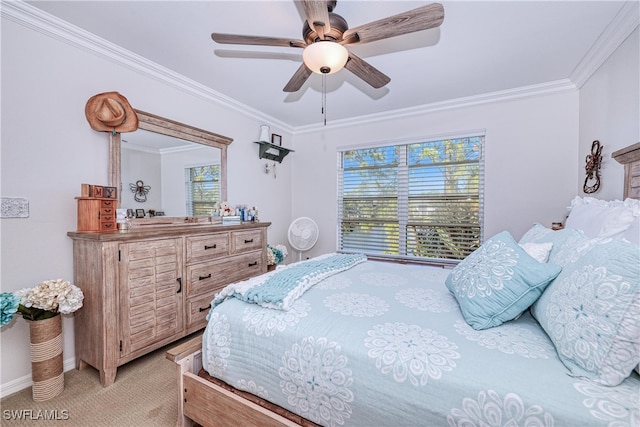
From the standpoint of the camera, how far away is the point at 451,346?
0.96 m

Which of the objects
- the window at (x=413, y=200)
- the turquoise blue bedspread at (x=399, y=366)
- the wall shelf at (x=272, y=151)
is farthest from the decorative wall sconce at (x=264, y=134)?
the turquoise blue bedspread at (x=399, y=366)

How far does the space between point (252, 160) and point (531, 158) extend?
128 inches

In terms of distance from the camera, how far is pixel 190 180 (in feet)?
9.30

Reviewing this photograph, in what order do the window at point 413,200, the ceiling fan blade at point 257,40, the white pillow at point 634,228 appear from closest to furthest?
the white pillow at point 634,228 < the ceiling fan blade at point 257,40 < the window at point 413,200

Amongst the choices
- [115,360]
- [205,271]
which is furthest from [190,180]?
[115,360]

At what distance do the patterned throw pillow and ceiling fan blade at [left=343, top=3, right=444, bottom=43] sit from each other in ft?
4.17

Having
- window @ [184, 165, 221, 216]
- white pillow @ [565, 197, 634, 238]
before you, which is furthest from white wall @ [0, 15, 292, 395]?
white pillow @ [565, 197, 634, 238]

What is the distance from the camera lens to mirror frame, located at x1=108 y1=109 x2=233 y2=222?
2.19m

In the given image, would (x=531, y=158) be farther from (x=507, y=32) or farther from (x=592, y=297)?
(x=592, y=297)

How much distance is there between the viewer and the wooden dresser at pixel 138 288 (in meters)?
1.79

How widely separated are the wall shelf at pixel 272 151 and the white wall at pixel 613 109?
10.9 ft

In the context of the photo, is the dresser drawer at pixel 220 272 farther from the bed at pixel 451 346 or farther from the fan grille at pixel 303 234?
the bed at pixel 451 346

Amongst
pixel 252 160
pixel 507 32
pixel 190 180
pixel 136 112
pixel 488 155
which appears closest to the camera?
pixel 507 32

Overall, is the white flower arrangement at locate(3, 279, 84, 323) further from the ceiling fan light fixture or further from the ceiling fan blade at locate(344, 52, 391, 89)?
the ceiling fan blade at locate(344, 52, 391, 89)
